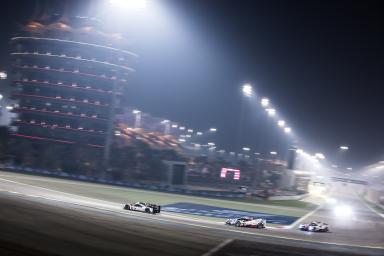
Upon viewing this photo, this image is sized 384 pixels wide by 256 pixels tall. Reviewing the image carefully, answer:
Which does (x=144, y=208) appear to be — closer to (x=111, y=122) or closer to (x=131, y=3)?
(x=131, y=3)

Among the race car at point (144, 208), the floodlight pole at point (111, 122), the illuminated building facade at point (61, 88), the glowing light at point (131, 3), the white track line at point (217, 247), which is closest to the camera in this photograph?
the white track line at point (217, 247)

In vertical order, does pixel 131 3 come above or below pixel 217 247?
above

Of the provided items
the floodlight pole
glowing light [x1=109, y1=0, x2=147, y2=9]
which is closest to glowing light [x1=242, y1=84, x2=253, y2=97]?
glowing light [x1=109, y1=0, x2=147, y2=9]

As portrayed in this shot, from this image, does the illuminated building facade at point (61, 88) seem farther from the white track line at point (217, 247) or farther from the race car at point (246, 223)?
the white track line at point (217, 247)

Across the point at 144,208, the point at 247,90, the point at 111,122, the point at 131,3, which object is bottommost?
the point at 144,208

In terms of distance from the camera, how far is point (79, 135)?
411ft

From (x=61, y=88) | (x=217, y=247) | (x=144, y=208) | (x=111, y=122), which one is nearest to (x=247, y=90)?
(x=144, y=208)

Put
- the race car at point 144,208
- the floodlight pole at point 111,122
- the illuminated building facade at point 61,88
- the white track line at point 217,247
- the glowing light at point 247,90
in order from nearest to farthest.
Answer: the white track line at point 217,247 < the race car at point 144,208 < the glowing light at point 247,90 < the illuminated building facade at point 61,88 < the floodlight pole at point 111,122

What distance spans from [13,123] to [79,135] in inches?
692

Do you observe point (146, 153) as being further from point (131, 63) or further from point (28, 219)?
point (28, 219)

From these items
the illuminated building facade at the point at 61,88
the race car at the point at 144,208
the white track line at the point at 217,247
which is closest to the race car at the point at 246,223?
the race car at the point at 144,208

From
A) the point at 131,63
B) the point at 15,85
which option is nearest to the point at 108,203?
the point at 15,85

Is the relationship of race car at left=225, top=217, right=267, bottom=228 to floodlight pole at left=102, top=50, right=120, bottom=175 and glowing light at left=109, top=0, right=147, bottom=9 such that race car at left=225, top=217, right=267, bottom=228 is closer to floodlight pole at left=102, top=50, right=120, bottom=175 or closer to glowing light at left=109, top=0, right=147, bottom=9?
glowing light at left=109, top=0, right=147, bottom=9

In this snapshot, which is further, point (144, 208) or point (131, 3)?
point (131, 3)
